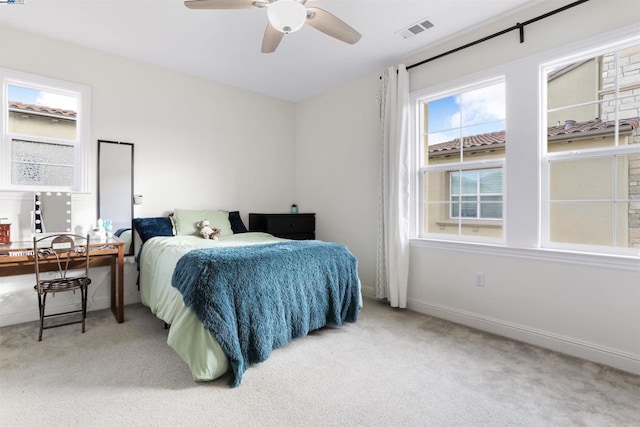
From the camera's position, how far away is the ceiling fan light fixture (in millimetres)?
1801

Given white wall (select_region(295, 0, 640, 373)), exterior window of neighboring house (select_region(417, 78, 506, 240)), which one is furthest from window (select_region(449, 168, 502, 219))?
white wall (select_region(295, 0, 640, 373))

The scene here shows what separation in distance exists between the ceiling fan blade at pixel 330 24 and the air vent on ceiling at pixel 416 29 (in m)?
0.78

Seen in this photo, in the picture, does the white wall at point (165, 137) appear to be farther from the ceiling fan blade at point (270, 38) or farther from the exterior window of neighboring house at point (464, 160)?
the exterior window of neighboring house at point (464, 160)

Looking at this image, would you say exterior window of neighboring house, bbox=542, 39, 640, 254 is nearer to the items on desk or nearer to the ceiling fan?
the ceiling fan

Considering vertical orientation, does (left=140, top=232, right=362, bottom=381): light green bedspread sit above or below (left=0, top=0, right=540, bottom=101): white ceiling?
below

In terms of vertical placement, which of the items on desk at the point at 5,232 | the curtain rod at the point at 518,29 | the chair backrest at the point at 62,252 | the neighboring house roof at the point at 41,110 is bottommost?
the chair backrest at the point at 62,252

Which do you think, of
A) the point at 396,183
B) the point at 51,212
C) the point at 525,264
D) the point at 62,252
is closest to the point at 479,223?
the point at 525,264

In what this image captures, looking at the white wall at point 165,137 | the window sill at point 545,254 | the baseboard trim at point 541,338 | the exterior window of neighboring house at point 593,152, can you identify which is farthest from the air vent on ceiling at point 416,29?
the baseboard trim at point 541,338

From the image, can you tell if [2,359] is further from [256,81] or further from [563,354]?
[563,354]

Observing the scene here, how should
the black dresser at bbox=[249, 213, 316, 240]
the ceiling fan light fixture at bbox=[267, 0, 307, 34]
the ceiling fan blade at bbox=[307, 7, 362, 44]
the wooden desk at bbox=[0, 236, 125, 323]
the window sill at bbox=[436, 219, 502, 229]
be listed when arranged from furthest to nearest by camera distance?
the black dresser at bbox=[249, 213, 316, 240] → the window sill at bbox=[436, 219, 502, 229] → the wooden desk at bbox=[0, 236, 125, 323] → the ceiling fan blade at bbox=[307, 7, 362, 44] → the ceiling fan light fixture at bbox=[267, 0, 307, 34]

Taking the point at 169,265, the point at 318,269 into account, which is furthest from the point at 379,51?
the point at 169,265

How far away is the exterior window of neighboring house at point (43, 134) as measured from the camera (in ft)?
9.64

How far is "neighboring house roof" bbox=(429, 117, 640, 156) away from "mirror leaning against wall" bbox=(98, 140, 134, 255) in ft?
11.1

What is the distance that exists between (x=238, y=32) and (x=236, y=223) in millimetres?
2159
